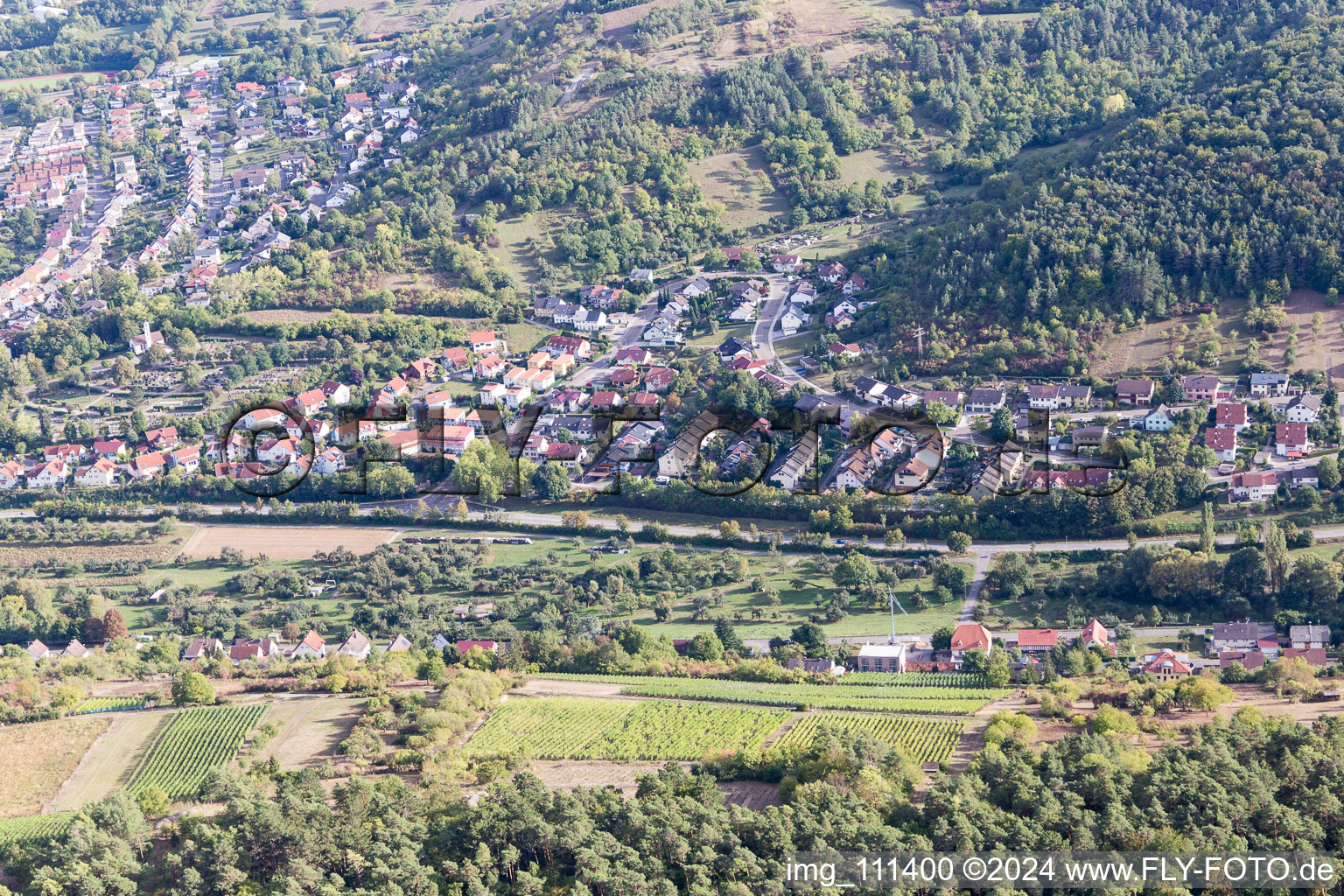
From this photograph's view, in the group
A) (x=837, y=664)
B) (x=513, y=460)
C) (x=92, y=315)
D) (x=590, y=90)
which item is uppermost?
(x=590, y=90)

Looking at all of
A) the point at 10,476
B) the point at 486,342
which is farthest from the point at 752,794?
the point at 10,476

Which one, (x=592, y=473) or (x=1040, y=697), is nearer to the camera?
(x=1040, y=697)

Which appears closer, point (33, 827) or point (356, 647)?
point (33, 827)

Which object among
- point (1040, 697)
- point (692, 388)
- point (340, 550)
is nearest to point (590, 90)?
point (692, 388)

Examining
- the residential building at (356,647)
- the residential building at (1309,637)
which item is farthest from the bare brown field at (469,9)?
the residential building at (1309,637)

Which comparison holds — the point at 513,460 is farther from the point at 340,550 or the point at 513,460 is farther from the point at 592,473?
the point at 340,550

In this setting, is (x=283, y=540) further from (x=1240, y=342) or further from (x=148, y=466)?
(x=1240, y=342)

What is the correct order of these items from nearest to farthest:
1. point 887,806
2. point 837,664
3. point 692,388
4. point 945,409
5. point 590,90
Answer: point 887,806 < point 837,664 < point 945,409 < point 692,388 < point 590,90
